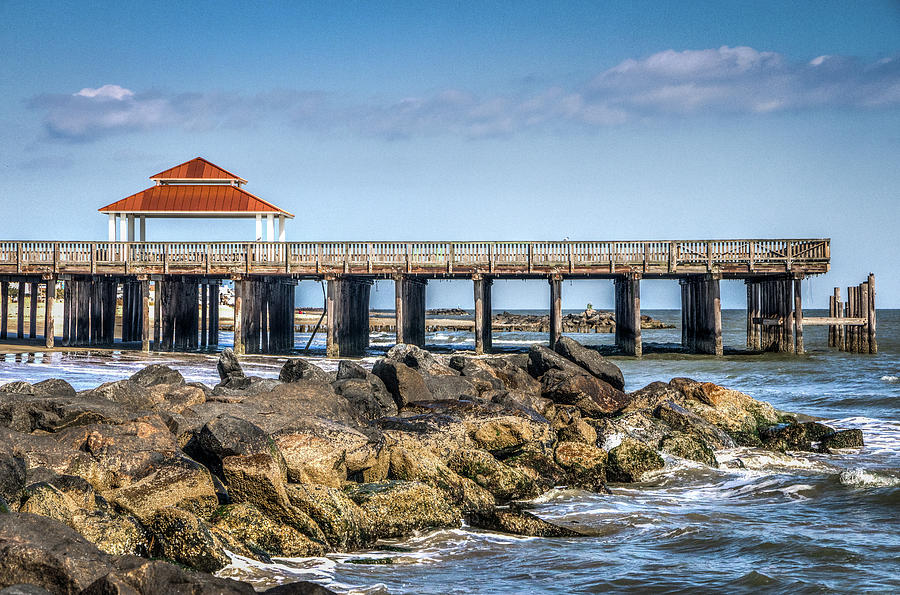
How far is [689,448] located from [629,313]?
75.8 feet

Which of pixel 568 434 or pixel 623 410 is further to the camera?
pixel 623 410

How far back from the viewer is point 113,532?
9.14m

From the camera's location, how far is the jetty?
3769cm

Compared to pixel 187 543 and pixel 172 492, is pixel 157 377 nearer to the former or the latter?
pixel 172 492

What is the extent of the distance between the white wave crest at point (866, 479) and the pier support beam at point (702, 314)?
2383 centimetres

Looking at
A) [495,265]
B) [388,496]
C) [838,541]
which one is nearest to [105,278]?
[495,265]

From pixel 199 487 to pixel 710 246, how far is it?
103ft

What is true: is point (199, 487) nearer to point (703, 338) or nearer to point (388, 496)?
point (388, 496)

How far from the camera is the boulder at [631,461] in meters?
15.1

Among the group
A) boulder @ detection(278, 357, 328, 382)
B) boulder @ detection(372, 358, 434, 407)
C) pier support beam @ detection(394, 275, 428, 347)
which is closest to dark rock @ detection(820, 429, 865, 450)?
boulder @ detection(372, 358, 434, 407)

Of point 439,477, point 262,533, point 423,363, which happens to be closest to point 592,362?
point 423,363

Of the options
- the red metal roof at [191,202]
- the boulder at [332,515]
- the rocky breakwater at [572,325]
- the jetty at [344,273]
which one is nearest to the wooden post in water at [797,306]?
the jetty at [344,273]

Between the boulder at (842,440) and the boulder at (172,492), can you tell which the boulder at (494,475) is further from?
the boulder at (842,440)

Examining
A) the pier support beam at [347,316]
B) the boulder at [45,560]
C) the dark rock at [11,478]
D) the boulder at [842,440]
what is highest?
the pier support beam at [347,316]
